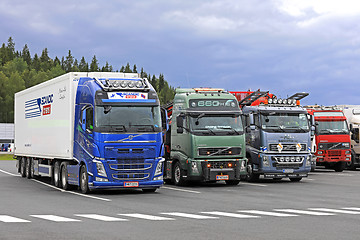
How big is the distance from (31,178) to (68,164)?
8.40 meters

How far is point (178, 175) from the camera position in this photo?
2508cm

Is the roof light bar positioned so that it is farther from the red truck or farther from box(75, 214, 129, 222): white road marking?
the red truck

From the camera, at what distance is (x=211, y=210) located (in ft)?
50.2

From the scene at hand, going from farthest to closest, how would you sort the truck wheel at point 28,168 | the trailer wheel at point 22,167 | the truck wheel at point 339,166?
the truck wheel at point 339,166 < the trailer wheel at point 22,167 < the truck wheel at point 28,168

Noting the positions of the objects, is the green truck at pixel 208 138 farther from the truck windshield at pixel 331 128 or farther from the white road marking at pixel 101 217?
the truck windshield at pixel 331 128

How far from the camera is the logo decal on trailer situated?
80.0 ft

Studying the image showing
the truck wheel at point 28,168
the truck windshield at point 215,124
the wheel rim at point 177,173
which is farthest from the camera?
the truck wheel at point 28,168

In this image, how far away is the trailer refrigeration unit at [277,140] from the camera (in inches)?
1049

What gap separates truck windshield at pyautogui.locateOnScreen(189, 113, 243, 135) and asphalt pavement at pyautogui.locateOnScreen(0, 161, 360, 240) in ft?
7.96

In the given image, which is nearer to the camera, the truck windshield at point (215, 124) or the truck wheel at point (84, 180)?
the truck wheel at point (84, 180)

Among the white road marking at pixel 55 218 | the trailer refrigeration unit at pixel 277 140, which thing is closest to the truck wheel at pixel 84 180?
the white road marking at pixel 55 218

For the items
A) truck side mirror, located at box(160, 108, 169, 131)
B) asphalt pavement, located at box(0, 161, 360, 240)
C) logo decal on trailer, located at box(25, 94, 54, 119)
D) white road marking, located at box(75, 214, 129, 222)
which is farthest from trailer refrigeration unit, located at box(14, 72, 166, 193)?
white road marking, located at box(75, 214, 129, 222)

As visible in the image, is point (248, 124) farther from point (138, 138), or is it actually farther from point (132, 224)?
point (132, 224)

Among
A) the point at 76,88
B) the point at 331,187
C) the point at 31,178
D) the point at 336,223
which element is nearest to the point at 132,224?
the point at 336,223
